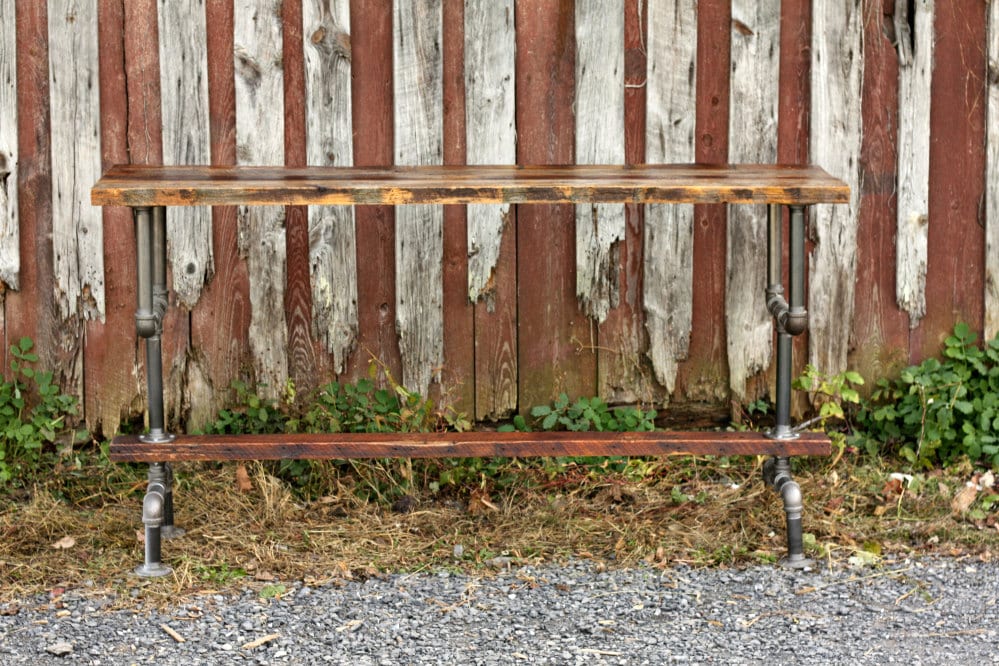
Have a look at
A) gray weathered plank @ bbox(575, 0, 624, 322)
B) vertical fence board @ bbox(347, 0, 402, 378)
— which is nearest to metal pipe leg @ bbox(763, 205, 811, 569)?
gray weathered plank @ bbox(575, 0, 624, 322)

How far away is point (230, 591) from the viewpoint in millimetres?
3986

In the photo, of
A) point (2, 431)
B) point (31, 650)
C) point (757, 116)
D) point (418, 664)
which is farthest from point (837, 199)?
point (2, 431)

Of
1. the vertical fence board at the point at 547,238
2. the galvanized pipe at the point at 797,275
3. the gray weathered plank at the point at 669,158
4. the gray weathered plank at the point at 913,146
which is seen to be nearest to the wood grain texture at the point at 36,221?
→ the vertical fence board at the point at 547,238

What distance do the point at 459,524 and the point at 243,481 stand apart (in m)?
0.79

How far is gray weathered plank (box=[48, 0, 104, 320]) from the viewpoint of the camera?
16.0 feet

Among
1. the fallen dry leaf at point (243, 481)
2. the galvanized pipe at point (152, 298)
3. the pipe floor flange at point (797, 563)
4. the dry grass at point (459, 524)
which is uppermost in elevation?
the galvanized pipe at point (152, 298)

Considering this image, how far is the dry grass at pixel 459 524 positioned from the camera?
418cm

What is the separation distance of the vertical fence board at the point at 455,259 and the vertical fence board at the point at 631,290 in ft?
1.63

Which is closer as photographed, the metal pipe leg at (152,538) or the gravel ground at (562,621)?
the gravel ground at (562,621)

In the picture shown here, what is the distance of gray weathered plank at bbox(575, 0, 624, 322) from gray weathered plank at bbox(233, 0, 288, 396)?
1072 millimetres

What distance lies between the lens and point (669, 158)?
506 centimetres

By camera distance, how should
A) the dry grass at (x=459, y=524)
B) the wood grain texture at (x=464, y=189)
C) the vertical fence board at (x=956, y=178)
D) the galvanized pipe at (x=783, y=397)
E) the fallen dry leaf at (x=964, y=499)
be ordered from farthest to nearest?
the vertical fence board at (x=956, y=178)
the fallen dry leaf at (x=964, y=499)
the galvanized pipe at (x=783, y=397)
the dry grass at (x=459, y=524)
the wood grain texture at (x=464, y=189)

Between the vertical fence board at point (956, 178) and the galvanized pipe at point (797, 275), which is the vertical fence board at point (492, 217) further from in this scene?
the vertical fence board at point (956, 178)

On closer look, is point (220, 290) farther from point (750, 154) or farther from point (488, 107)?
point (750, 154)
